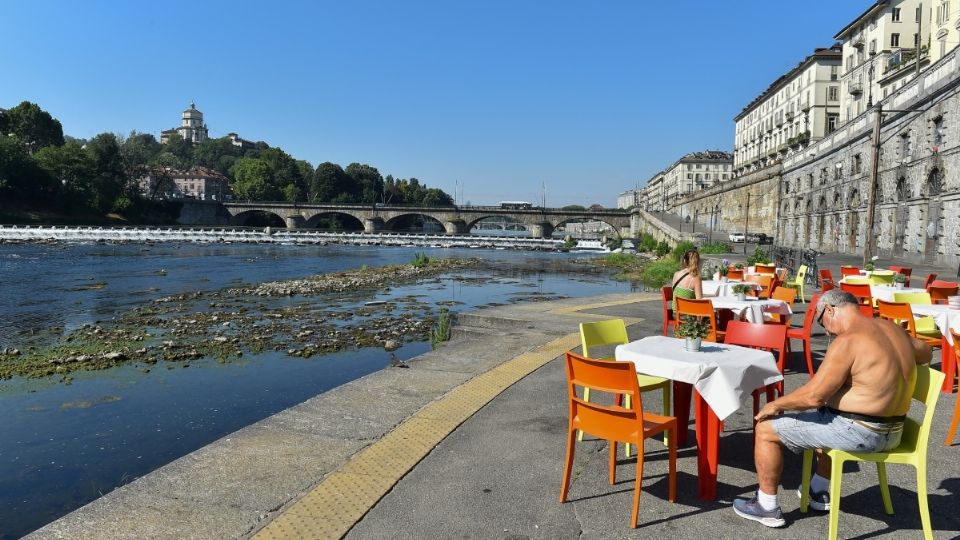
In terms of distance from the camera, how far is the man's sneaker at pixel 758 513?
11.8 feet

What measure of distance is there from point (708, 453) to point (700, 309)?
3902mm

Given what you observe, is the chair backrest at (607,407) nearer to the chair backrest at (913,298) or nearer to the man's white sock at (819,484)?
the man's white sock at (819,484)

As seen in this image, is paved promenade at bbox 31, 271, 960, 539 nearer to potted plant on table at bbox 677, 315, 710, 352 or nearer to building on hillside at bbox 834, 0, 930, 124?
potted plant on table at bbox 677, 315, 710, 352

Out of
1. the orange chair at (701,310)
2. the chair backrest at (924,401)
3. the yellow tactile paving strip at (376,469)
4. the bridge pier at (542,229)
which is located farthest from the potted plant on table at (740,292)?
the bridge pier at (542,229)

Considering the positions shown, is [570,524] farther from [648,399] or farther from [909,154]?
[909,154]

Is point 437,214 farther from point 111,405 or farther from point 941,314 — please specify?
point 941,314

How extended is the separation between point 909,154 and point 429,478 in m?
30.7

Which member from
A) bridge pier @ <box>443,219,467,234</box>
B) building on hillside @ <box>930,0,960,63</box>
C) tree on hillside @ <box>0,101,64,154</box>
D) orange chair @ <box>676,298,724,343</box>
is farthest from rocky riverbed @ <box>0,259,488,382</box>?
tree on hillside @ <box>0,101,64,154</box>

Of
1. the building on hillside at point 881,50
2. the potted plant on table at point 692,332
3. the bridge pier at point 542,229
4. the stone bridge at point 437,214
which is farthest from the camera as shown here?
the bridge pier at point 542,229

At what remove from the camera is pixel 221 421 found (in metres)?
7.80

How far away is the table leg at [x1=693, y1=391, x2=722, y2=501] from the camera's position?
3975mm

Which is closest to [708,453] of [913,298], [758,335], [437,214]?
[758,335]

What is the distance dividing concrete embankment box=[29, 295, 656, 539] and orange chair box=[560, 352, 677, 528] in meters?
1.35

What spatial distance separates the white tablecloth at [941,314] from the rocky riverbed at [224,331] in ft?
28.3
